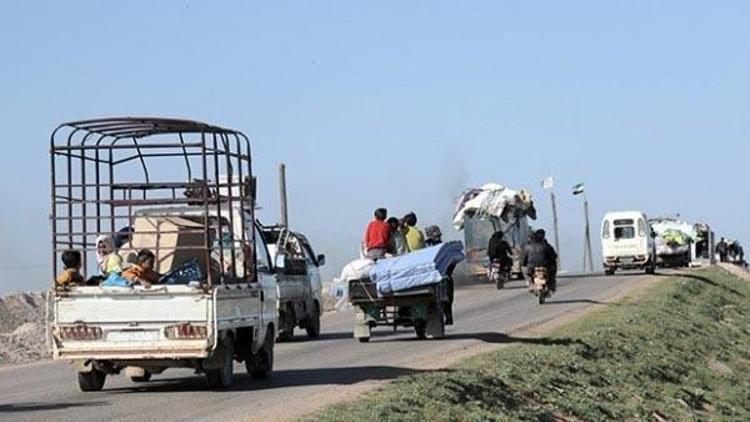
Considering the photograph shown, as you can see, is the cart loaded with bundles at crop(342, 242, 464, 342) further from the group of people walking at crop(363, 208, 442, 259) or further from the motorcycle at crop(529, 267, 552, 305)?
the motorcycle at crop(529, 267, 552, 305)

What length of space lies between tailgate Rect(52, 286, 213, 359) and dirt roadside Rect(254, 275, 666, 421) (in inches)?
60.8

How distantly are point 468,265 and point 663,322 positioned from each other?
78.2ft

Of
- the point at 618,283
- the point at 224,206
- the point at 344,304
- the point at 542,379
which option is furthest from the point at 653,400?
the point at 618,283

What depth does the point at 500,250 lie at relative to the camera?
5309 centimetres


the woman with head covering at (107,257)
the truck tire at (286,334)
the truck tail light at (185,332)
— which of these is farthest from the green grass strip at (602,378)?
the truck tire at (286,334)

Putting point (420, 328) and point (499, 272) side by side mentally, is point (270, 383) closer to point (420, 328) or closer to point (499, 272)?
point (420, 328)

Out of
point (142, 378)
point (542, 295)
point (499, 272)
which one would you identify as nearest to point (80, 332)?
point (142, 378)

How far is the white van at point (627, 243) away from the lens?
62219mm

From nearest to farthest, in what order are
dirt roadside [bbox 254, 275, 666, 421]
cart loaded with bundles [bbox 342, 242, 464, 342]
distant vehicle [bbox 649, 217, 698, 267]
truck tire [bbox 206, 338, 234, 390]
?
1. dirt roadside [bbox 254, 275, 666, 421]
2. truck tire [bbox 206, 338, 234, 390]
3. cart loaded with bundles [bbox 342, 242, 464, 342]
4. distant vehicle [bbox 649, 217, 698, 267]

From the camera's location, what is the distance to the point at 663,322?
35.1 m

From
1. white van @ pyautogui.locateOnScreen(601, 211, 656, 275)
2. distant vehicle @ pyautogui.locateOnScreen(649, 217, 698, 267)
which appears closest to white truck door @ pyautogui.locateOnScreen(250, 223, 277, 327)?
white van @ pyautogui.locateOnScreen(601, 211, 656, 275)

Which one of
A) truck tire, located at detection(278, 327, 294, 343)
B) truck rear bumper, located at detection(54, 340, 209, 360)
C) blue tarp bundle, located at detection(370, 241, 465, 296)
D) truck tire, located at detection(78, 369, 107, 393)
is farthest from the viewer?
truck tire, located at detection(278, 327, 294, 343)

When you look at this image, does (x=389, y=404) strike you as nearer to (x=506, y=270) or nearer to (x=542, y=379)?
(x=542, y=379)

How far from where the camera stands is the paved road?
675 inches
